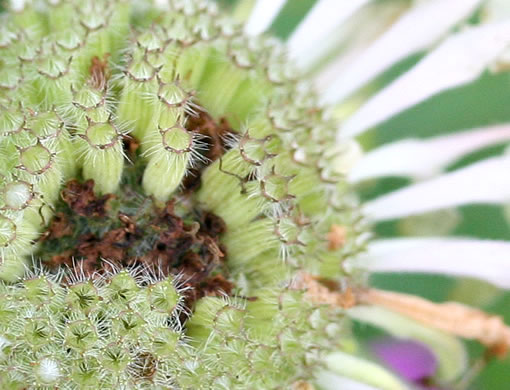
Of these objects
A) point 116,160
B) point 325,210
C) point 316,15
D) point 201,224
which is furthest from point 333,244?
point 316,15

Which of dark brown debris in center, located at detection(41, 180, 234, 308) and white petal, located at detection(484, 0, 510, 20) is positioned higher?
white petal, located at detection(484, 0, 510, 20)

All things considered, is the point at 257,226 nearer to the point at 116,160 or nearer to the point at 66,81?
the point at 116,160

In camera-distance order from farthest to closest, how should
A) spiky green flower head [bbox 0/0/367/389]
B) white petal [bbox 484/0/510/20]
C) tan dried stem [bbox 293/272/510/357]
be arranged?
white petal [bbox 484/0/510/20] < tan dried stem [bbox 293/272/510/357] < spiky green flower head [bbox 0/0/367/389]

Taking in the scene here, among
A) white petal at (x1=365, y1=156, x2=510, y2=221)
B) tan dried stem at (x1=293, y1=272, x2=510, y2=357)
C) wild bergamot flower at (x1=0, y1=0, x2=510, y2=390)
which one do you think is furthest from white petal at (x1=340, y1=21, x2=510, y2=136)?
tan dried stem at (x1=293, y1=272, x2=510, y2=357)

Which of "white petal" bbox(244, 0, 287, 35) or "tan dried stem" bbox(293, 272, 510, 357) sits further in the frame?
"white petal" bbox(244, 0, 287, 35)

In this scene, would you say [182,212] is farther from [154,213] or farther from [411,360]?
[411,360]

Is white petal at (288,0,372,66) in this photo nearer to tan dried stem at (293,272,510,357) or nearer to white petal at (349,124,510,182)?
white petal at (349,124,510,182)

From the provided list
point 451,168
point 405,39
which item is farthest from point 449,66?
point 451,168
